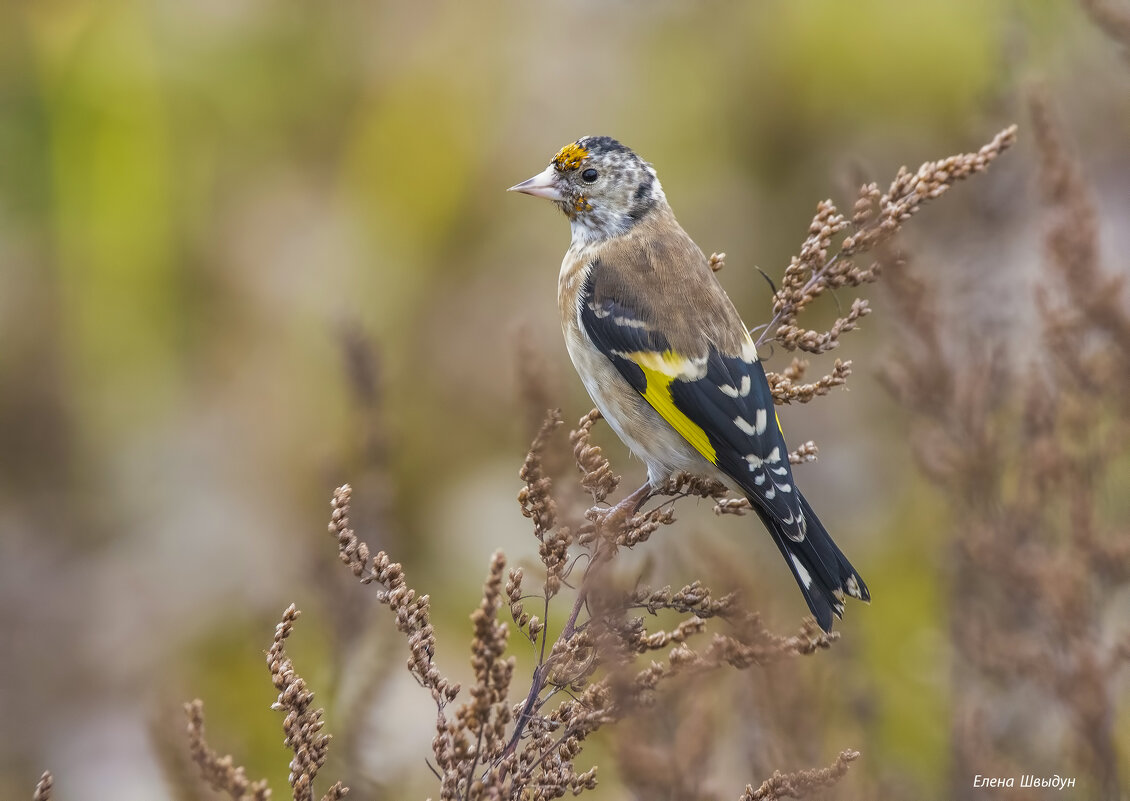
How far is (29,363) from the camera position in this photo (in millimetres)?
6680

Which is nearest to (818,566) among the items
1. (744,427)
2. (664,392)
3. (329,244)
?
(744,427)

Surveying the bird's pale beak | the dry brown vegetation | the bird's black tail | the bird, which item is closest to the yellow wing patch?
the bird

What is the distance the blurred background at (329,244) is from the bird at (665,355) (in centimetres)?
225

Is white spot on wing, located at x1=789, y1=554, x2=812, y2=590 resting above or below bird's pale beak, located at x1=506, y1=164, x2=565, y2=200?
below

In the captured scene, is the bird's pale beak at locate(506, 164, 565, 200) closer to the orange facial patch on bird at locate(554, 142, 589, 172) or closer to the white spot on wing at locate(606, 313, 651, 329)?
the orange facial patch on bird at locate(554, 142, 589, 172)

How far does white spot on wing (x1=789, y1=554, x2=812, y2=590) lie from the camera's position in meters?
2.81

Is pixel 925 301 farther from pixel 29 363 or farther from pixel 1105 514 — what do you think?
pixel 29 363

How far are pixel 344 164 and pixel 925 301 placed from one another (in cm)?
479

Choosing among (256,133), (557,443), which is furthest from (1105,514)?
(256,133)

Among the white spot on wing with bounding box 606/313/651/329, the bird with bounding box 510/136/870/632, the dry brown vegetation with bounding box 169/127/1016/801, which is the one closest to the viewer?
the dry brown vegetation with bounding box 169/127/1016/801

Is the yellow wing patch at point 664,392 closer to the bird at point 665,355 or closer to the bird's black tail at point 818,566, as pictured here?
the bird at point 665,355

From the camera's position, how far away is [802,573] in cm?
287

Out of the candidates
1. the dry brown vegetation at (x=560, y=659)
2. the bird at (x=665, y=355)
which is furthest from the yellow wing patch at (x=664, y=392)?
the dry brown vegetation at (x=560, y=659)

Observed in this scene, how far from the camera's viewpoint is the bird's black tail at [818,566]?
2805 millimetres
